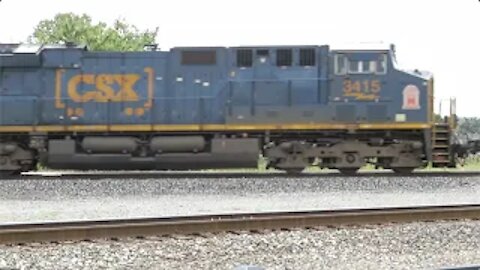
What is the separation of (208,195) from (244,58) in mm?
5822

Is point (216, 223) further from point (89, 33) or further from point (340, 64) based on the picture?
point (89, 33)

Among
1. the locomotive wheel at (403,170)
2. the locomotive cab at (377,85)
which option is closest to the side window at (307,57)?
the locomotive cab at (377,85)

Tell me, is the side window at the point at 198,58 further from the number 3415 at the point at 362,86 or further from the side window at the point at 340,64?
the number 3415 at the point at 362,86

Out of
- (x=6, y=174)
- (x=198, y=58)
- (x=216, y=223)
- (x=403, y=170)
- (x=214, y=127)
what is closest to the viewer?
(x=216, y=223)

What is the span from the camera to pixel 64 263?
6.49m

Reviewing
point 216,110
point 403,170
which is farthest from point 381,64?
point 216,110

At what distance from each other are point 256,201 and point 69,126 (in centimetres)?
720

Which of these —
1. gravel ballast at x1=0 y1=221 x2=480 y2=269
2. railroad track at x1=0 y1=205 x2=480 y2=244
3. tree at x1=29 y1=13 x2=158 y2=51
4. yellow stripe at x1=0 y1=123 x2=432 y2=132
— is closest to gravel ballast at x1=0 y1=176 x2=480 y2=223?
railroad track at x1=0 y1=205 x2=480 y2=244

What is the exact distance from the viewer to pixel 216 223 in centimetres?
830

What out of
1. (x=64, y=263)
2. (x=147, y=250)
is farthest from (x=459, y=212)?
(x=64, y=263)

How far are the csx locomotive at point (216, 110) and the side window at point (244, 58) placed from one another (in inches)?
1.0

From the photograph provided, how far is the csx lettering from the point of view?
17.5m

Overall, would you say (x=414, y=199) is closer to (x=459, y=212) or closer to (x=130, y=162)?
(x=459, y=212)

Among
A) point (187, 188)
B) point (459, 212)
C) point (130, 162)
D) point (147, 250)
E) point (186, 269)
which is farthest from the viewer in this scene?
point (130, 162)
